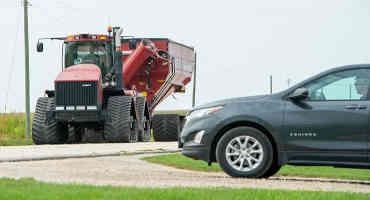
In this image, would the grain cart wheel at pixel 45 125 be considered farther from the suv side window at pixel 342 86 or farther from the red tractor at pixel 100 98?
the suv side window at pixel 342 86

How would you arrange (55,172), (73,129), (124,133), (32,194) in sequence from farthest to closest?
(73,129)
(124,133)
(55,172)
(32,194)

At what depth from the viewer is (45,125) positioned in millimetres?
31219

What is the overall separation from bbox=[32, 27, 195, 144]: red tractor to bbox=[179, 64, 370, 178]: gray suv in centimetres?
1629

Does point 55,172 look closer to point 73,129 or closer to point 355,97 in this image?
point 355,97

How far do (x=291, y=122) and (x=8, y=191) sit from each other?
478 centimetres

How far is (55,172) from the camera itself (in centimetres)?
1589

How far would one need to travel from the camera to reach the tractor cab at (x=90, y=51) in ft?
104

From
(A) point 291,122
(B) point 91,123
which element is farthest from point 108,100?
(A) point 291,122

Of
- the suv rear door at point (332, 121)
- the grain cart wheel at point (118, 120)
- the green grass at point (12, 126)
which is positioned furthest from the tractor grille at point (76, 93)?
the suv rear door at point (332, 121)

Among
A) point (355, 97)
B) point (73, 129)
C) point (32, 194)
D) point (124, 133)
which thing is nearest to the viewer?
point (32, 194)

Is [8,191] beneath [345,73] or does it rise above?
beneath

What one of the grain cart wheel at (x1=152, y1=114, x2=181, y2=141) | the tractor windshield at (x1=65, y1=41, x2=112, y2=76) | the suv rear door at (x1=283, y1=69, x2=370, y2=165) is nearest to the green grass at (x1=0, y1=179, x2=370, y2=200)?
the suv rear door at (x1=283, y1=69, x2=370, y2=165)

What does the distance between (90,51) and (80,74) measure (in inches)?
56.7

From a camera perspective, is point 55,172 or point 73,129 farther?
point 73,129
